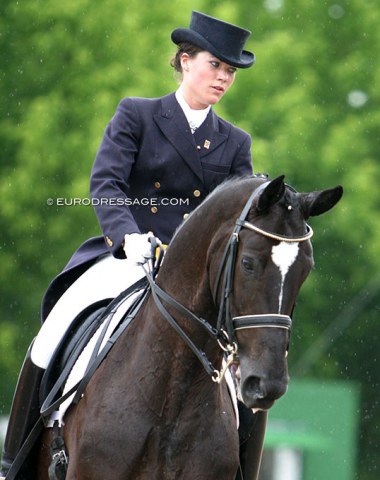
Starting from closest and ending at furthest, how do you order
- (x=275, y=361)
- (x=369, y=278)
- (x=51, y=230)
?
(x=275, y=361)
(x=51, y=230)
(x=369, y=278)

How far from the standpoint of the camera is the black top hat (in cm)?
769

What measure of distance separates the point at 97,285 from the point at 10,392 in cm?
1227

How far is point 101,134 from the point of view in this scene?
62.0 ft

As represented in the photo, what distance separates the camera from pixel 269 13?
899 inches

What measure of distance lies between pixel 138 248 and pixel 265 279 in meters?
1.12

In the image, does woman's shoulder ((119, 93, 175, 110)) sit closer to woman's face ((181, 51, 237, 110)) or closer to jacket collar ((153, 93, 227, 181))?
jacket collar ((153, 93, 227, 181))

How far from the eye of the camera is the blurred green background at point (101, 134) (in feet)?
61.9

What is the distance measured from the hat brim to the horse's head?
1267mm

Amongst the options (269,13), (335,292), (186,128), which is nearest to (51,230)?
(335,292)

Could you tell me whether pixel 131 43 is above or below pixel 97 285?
below

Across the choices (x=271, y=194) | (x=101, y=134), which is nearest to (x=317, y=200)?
(x=271, y=194)

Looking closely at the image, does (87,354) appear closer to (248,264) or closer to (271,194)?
(248,264)

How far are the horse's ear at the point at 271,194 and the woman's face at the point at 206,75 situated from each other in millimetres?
1379

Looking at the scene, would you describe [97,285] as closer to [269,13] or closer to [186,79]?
[186,79]
